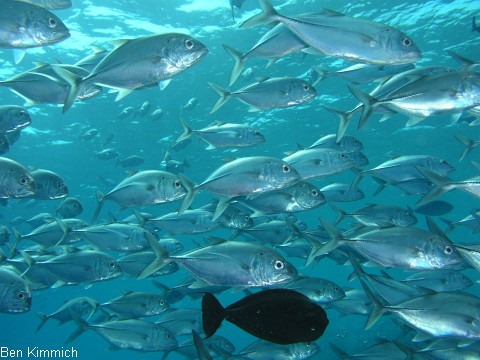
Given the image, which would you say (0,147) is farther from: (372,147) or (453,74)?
(372,147)

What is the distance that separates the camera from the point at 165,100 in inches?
808

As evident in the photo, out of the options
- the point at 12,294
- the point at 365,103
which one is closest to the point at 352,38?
the point at 365,103

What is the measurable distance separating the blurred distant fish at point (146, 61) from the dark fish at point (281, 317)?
2.54 metres

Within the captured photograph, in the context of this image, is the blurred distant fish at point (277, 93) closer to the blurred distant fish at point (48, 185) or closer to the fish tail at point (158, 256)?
the fish tail at point (158, 256)

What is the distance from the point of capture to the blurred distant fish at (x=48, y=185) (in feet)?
19.6

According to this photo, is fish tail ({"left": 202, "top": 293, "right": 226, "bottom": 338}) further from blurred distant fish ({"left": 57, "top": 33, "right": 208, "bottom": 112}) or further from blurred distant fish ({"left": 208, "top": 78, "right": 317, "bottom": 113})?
blurred distant fish ({"left": 208, "top": 78, "right": 317, "bottom": 113})

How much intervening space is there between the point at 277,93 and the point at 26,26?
3.32 meters

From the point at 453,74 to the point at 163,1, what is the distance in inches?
521

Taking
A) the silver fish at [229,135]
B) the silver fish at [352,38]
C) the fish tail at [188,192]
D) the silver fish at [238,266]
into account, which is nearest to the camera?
the silver fish at [352,38]

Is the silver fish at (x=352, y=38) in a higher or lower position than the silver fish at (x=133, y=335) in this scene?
higher

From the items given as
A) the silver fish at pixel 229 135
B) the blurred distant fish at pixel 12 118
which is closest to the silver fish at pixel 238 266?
the silver fish at pixel 229 135

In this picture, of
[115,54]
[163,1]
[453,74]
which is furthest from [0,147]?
[163,1]

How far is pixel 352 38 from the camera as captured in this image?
3916 millimetres

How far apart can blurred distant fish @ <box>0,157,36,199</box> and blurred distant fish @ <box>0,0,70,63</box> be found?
1629 mm
